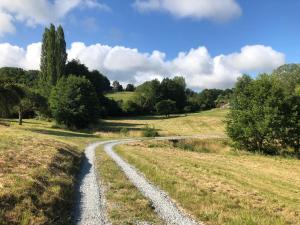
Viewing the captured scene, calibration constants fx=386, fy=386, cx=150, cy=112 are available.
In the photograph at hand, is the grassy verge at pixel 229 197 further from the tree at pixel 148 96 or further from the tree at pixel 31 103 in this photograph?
the tree at pixel 148 96

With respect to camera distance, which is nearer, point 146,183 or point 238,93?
point 146,183

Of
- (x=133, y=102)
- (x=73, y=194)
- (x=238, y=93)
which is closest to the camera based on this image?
(x=73, y=194)

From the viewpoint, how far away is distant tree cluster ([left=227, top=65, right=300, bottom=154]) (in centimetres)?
4766

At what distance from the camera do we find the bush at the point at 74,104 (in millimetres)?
76438

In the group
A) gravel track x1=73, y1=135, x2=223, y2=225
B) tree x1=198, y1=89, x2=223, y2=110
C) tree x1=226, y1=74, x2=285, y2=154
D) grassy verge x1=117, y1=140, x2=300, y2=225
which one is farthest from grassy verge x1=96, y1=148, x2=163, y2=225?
tree x1=198, y1=89, x2=223, y2=110

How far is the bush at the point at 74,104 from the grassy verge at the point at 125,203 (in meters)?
57.9

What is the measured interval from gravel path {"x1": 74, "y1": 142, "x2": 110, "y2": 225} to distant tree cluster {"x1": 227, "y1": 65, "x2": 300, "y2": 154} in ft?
106

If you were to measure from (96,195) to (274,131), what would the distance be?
121 ft

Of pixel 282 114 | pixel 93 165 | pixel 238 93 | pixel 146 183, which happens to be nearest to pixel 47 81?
pixel 238 93

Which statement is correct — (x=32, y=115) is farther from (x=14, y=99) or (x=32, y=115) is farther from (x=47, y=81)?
(x=14, y=99)

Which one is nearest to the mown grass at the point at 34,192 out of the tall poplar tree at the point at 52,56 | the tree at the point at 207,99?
the tall poplar tree at the point at 52,56

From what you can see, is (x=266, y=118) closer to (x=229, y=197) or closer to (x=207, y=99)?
(x=229, y=197)

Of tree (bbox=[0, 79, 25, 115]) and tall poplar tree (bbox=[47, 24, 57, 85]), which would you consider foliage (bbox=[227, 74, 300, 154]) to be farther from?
tall poplar tree (bbox=[47, 24, 57, 85])

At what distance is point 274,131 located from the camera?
156 feet
